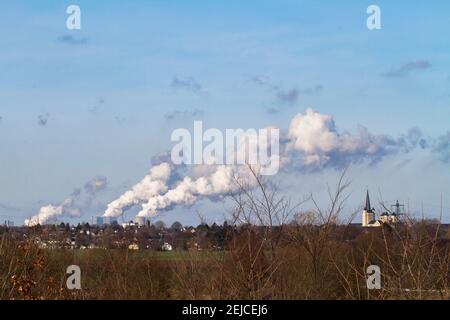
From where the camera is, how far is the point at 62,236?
1288 inches

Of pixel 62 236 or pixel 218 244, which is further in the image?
pixel 62 236
